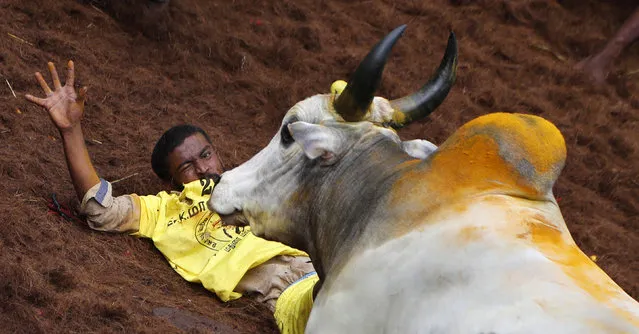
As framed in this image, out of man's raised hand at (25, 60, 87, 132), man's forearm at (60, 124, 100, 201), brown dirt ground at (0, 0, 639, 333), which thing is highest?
man's raised hand at (25, 60, 87, 132)

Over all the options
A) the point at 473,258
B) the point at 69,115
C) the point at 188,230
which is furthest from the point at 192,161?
the point at 473,258

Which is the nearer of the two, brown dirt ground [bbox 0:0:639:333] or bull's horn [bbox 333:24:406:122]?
bull's horn [bbox 333:24:406:122]

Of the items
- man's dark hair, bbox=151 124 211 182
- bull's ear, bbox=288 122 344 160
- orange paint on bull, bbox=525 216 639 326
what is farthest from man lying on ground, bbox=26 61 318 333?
orange paint on bull, bbox=525 216 639 326

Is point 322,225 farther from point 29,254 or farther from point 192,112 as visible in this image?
point 192,112

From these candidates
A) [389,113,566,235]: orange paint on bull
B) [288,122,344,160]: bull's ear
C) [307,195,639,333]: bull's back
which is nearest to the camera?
[307,195,639,333]: bull's back

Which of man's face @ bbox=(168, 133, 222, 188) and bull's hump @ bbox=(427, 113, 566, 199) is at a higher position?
bull's hump @ bbox=(427, 113, 566, 199)

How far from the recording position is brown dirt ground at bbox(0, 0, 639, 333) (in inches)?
139

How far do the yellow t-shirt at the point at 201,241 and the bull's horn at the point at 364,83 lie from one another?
1280mm

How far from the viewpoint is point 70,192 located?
4129mm

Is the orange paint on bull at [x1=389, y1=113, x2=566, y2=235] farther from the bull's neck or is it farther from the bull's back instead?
the bull's neck

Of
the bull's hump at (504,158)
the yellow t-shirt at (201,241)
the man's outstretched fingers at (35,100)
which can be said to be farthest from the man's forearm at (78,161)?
the bull's hump at (504,158)

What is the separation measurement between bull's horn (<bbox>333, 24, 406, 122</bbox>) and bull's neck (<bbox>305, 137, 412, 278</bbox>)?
0.13 meters

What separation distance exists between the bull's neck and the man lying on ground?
0.78m

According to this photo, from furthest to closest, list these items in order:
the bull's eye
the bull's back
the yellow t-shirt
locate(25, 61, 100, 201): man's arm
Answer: the yellow t-shirt
locate(25, 61, 100, 201): man's arm
the bull's eye
the bull's back
